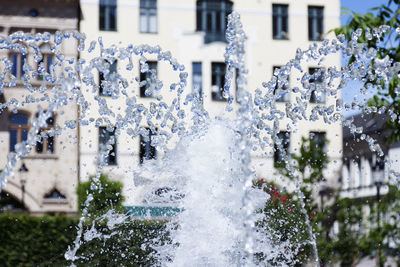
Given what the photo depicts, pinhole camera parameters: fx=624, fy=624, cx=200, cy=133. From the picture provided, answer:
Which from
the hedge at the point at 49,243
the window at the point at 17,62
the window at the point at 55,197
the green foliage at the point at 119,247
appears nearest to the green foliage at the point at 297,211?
the green foliage at the point at 119,247

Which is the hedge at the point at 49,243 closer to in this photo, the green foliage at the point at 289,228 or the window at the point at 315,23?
the green foliage at the point at 289,228

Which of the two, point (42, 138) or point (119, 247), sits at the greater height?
point (42, 138)

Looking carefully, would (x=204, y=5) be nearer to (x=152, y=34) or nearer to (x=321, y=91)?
(x=152, y=34)

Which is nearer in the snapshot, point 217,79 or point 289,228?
point 289,228

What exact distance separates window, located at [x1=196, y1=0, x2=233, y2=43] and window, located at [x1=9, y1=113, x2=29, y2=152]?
283 inches

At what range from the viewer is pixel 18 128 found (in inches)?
889

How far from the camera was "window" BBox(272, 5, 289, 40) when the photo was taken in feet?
79.8

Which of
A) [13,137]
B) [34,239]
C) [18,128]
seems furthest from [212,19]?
[34,239]

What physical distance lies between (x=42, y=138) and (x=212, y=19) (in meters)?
7.53

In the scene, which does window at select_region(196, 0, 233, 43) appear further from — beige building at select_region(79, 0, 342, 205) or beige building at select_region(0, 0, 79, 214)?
beige building at select_region(0, 0, 79, 214)

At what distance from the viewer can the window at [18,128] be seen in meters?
22.2

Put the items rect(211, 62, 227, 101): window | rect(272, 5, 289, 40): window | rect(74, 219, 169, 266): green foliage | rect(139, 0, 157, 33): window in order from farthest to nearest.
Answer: rect(272, 5, 289, 40): window → rect(139, 0, 157, 33): window → rect(211, 62, 227, 101): window → rect(74, 219, 169, 266): green foliage

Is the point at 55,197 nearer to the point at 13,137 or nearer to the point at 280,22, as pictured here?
the point at 13,137

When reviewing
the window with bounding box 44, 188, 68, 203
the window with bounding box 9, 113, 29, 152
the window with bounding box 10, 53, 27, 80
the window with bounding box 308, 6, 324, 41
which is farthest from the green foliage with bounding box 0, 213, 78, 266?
the window with bounding box 308, 6, 324, 41
